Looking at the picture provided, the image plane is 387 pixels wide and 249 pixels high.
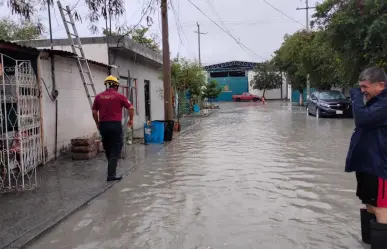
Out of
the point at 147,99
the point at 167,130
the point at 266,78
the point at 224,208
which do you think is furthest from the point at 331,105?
the point at 266,78

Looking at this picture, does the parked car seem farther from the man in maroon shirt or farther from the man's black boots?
the man's black boots

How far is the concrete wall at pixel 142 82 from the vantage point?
15391mm

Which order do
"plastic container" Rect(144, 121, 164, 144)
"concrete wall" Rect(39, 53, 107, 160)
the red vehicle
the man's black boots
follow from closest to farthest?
the man's black boots < "concrete wall" Rect(39, 53, 107, 160) < "plastic container" Rect(144, 121, 164, 144) < the red vehicle

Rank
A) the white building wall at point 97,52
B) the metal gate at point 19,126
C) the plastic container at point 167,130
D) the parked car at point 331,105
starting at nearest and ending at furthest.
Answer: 1. the metal gate at point 19,126
2. the plastic container at point 167,130
3. the white building wall at point 97,52
4. the parked car at point 331,105

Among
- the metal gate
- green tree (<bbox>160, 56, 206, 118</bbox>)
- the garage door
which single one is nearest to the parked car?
green tree (<bbox>160, 56, 206, 118</bbox>)

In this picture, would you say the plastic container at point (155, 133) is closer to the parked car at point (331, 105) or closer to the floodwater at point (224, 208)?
the floodwater at point (224, 208)

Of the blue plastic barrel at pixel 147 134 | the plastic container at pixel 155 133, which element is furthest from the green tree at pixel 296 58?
the blue plastic barrel at pixel 147 134

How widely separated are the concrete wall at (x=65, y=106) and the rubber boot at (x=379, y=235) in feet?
23.6

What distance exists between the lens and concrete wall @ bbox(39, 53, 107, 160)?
9094mm

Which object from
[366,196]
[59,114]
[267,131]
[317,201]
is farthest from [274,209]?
[267,131]

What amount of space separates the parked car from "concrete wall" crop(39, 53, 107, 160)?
46.1 ft

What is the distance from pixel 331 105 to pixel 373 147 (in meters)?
19.1

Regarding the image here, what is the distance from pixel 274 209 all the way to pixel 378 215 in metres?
1.87

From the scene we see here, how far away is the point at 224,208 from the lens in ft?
18.2
